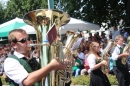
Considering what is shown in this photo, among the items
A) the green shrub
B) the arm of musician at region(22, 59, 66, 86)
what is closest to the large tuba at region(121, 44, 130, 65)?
the green shrub

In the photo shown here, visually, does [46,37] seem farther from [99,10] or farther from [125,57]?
[99,10]

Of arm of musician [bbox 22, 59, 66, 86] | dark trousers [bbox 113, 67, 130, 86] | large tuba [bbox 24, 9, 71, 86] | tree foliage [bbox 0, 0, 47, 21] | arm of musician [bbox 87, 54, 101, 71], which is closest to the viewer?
arm of musician [bbox 22, 59, 66, 86]

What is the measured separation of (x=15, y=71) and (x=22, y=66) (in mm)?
97

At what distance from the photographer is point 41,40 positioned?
3.12 meters

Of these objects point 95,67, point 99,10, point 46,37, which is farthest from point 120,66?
point 99,10

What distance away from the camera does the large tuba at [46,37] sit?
9.89 ft

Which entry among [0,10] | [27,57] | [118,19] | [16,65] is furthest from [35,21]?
[0,10]

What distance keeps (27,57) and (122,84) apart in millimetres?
4773

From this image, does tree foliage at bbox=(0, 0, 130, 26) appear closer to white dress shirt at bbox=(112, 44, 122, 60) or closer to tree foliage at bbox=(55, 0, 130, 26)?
tree foliage at bbox=(55, 0, 130, 26)

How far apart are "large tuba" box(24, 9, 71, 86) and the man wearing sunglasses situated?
0.61 ft

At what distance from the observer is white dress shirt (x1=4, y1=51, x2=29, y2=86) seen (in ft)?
8.74

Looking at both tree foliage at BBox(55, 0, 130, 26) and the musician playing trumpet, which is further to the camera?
tree foliage at BBox(55, 0, 130, 26)

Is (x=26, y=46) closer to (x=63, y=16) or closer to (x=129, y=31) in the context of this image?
(x=63, y=16)

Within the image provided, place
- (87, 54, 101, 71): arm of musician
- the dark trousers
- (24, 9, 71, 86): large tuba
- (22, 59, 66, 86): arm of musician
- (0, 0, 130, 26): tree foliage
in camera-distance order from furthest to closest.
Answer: (0, 0, 130, 26): tree foliage, the dark trousers, (87, 54, 101, 71): arm of musician, (24, 9, 71, 86): large tuba, (22, 59, 66, 86): arm of musician
